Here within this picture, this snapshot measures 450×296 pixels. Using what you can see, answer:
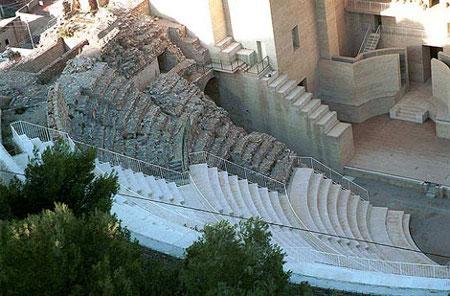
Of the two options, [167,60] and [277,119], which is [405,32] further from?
[167,60]

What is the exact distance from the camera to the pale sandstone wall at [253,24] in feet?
117

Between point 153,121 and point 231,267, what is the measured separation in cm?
1315

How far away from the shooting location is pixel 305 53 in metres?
37.9

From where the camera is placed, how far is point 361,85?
38500 mm

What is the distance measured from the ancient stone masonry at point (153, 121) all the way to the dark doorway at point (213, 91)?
2139mm

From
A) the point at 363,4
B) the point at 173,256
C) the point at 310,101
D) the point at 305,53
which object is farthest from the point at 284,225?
the point at 363,4

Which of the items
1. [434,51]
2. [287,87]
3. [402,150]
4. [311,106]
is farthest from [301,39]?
[402,150]

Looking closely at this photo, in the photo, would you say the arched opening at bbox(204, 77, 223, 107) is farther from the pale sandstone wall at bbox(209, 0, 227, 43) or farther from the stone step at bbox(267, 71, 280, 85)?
the stone step at bbox(267, 71, 280, 85)

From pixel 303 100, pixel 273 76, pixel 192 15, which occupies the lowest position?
pixel 303 100

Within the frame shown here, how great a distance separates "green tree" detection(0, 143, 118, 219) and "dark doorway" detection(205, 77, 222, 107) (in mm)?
14240

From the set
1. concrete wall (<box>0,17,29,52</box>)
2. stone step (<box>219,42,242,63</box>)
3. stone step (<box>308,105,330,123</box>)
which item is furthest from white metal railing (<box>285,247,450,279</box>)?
concrete wall (<box>0,17,29,52</box>)

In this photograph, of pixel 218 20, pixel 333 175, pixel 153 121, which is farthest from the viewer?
pixel 218 20

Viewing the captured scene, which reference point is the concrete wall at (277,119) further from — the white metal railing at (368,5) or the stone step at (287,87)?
the white metal railing at (368,5)

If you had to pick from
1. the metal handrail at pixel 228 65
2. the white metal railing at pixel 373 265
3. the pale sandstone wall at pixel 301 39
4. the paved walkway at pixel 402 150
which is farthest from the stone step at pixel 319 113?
the white metal railing at pixel 373 265
